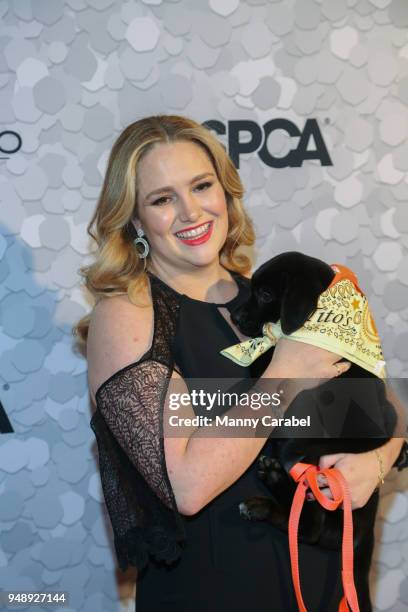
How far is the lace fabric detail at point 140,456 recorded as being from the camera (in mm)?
1433

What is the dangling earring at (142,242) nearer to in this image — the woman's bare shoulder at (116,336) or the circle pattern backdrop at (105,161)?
the woman's bare shoulder at (116,336)

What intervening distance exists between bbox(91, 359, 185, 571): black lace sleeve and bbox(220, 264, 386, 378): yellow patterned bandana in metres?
0.25

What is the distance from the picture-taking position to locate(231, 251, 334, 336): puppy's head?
1548 millimetres

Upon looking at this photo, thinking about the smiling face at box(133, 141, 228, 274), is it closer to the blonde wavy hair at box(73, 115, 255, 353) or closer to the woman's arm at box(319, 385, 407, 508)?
the blonde wavy hair at box(73, 115, 255, 353)

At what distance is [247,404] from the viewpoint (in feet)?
4.68

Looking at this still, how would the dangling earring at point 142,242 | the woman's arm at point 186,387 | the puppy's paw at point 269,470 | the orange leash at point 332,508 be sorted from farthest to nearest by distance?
the dangling earring at point 142,242, the puppy's paw at point 269,470, the orange leash at point 332,508, the woman's arm at point 186,387

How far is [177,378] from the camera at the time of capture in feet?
4.98

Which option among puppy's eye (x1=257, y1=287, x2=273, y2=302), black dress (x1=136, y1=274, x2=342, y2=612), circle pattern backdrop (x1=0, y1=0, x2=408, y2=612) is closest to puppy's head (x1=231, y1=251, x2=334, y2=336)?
puppy's eye (x1=257, y1=287, x2=273, y2=302)

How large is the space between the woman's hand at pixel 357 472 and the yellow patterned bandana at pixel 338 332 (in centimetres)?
20

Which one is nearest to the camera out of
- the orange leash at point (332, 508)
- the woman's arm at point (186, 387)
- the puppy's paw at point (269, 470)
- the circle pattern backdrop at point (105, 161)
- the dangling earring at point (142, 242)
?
the woman's arm at point (186, 387)

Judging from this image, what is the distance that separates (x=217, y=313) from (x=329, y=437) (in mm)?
415

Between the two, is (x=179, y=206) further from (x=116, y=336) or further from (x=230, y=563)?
(x=230, y=563)

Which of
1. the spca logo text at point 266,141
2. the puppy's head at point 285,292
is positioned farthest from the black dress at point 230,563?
the spca logo text at point 266,141

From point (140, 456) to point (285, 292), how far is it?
1.61 ft
